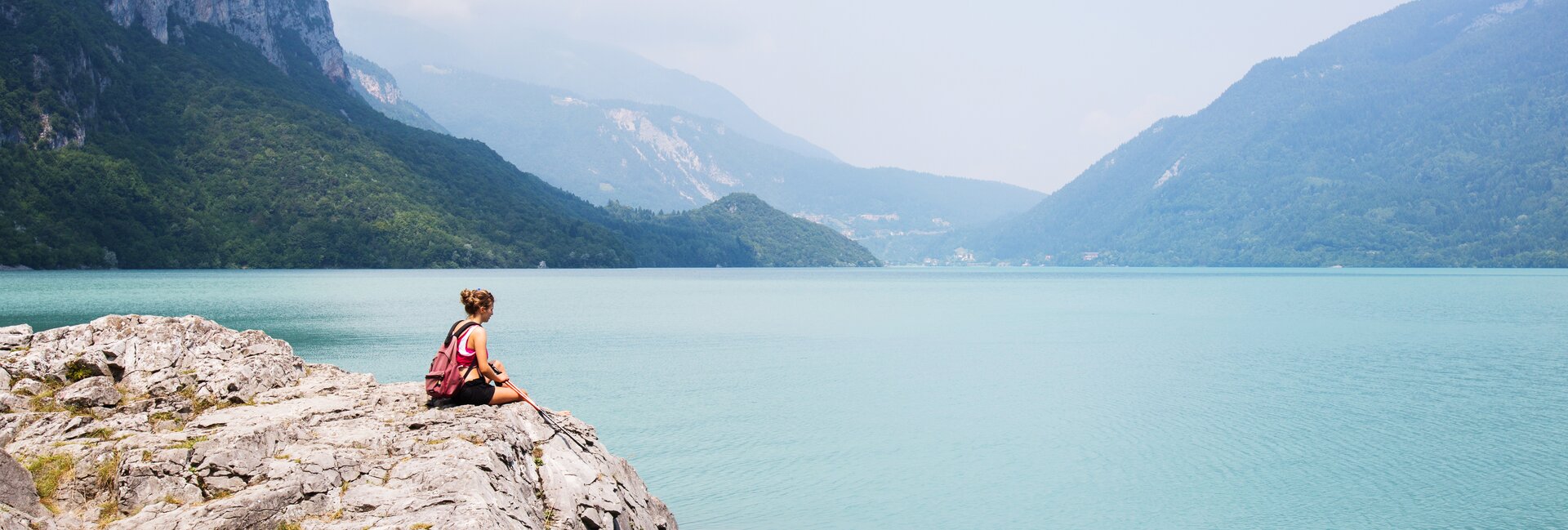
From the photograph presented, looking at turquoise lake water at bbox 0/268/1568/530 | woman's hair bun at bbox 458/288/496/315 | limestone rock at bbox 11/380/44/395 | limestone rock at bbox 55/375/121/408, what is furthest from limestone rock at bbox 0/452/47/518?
turquoise lake water at bbox 0/268/1568/530

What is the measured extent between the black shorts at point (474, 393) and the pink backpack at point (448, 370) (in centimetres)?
7

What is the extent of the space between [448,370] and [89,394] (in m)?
5.40

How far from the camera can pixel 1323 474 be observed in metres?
17.2

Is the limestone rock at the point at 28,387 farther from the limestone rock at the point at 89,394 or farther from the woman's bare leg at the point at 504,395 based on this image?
the woman's bare leg at the point at 504,395

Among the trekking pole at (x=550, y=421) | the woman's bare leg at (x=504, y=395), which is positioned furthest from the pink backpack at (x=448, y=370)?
the trekking pole at (x=550, y=421)

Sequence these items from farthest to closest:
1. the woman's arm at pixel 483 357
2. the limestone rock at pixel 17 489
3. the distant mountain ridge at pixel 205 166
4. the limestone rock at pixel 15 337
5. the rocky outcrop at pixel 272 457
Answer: the distant mountain ridge at pixel 205 166, the limestone rock at pixel 15 337, the woman's arm at pixel 483 357, the rocky outcrop at pixel 272 457, the limestone rock at pixel 17 489

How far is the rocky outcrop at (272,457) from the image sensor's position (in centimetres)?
840

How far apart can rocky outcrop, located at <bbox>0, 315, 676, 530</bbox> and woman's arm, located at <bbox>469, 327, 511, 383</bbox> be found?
0.39 meters

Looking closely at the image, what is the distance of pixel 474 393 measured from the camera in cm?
1110

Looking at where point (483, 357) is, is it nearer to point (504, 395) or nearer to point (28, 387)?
point (504, 395)

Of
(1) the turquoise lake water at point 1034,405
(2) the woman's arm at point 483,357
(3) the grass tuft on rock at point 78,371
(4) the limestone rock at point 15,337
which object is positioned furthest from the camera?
(1) the turquoise lake water at point 1034,405

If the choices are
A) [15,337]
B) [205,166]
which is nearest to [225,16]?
[205,166]

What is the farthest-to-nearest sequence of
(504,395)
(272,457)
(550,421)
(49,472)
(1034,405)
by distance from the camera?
1. (1034,405)
2. (550,421)
3. (504,395)
4. (272,457)
5. (49,472)

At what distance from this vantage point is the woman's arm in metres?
10.5
